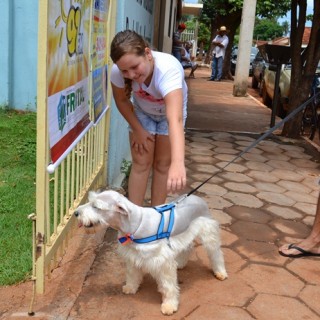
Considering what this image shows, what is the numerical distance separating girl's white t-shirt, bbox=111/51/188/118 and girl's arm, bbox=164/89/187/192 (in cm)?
7

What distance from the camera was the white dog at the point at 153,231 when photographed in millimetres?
2535

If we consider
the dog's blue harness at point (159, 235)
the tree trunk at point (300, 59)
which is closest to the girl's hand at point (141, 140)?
the dog's blue harness at point (159, 235)

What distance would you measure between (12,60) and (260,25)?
304ft

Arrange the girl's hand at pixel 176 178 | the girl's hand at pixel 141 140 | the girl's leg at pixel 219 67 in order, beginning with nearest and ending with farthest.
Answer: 1. the girl's hand at pixel 176 178
2. the girl's hand at pixel 141 140
3. the girl's leg at pixel 219 67

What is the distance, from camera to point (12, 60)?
7547 mm

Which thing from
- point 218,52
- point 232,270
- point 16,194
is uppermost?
point 218,52

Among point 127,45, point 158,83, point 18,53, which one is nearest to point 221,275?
point 158,83

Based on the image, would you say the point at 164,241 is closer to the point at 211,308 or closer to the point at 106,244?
the point at 211,308

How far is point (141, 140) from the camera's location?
3.33 meters

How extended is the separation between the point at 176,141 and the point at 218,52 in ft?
57.4

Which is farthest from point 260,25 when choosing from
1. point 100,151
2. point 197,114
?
point 100,151

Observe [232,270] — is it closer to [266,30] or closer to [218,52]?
[218,52]

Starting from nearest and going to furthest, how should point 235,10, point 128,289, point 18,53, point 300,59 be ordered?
point 128,289, point 18,53, point 300,59, point 235,10

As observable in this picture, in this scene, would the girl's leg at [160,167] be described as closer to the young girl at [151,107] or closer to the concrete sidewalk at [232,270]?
the young girl at [151,107]
